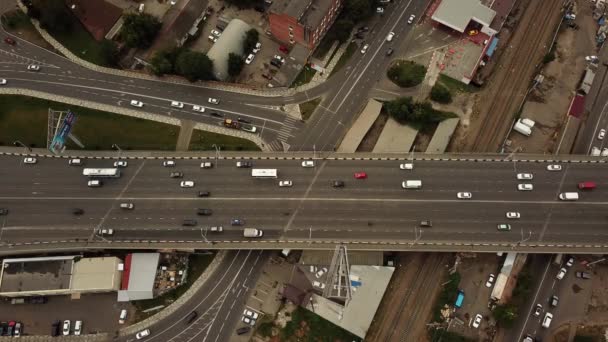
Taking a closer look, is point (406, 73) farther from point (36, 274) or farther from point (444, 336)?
point (36, 274)

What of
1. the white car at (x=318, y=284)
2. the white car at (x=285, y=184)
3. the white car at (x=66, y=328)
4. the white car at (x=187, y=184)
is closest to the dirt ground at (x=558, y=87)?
the white car at (x=285, y=184)

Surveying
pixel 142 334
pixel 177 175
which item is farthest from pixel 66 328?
pixel 177 175

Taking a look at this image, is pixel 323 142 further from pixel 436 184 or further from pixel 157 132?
pixel 157 132

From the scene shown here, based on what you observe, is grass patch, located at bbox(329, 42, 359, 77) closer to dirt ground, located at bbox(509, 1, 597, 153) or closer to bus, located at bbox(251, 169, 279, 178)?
bus, located at bbox(251, 169, 279, 178)

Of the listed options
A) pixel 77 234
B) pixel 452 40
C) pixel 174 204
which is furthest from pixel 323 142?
pixel 77 234

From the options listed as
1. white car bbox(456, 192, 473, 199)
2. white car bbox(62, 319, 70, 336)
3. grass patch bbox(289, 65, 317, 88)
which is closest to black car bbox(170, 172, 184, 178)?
grass patch bbox(289, 65, 317, 88)

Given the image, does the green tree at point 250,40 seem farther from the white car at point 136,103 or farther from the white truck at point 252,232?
the white truck at point 252,232

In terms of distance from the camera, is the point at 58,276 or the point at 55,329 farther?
the point at 58,276
